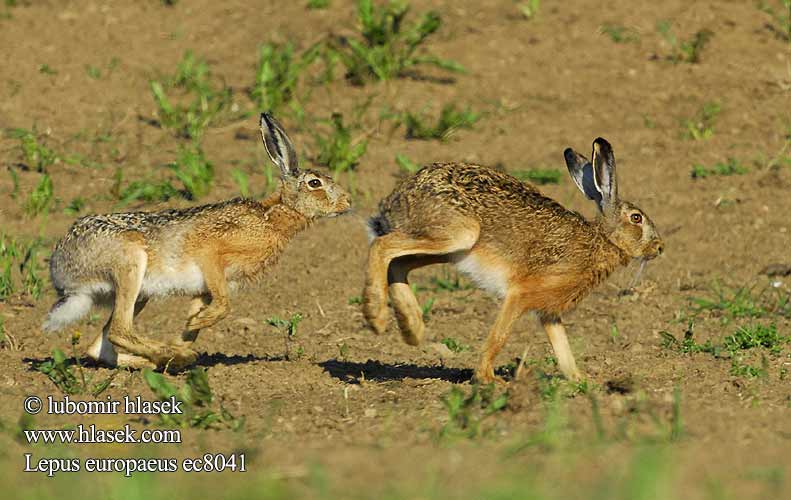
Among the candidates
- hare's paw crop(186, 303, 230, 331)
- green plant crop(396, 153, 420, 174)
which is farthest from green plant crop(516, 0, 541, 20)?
hare's paw crop(186, 303, 230, 331)

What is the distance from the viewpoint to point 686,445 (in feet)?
17.6

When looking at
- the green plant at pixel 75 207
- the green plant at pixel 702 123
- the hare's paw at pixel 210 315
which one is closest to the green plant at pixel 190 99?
the green plant at pixel 75 207

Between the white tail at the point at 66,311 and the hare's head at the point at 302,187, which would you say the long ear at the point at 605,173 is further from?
the white tail at the point at 66,311

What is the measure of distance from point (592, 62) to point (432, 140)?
213 cm

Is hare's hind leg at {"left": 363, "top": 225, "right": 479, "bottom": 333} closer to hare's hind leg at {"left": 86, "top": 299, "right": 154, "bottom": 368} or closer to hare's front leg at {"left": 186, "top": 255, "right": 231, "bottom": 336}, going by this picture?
hare's front leg at {"left": 186, "top": 255, "right": 231, "bottom": 336}

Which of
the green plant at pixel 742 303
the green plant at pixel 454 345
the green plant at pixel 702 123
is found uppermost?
the green plant at pixel 702 123

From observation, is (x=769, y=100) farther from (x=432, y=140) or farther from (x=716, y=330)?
(x=716, y=330)

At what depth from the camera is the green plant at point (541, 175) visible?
35.6ft

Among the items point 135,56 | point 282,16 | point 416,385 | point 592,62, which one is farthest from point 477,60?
point 416,385

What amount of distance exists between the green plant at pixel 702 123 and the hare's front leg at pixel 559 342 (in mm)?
4676

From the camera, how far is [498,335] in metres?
7.09

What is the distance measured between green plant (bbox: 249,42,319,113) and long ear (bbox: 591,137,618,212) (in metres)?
4.86

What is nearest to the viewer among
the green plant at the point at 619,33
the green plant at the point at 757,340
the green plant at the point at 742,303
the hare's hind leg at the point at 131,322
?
the hare's hind leg at the point at 131,322

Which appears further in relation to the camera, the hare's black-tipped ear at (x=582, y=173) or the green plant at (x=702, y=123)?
the green plant at (x=702, y=123)
